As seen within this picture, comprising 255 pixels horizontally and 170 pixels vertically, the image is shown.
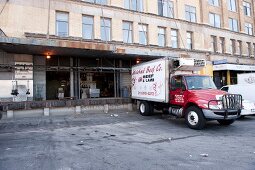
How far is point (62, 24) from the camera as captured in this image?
19781 mm

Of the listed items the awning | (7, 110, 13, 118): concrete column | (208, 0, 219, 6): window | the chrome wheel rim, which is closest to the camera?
the chrome wheel rim

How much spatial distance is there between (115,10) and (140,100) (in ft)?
36.8

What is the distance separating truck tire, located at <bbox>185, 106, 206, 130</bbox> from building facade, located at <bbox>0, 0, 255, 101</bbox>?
8392 mm

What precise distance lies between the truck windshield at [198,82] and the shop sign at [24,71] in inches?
492

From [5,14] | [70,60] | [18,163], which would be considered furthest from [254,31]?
[18,163]

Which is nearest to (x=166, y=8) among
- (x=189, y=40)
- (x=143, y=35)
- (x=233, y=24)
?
(x=189, y=40)

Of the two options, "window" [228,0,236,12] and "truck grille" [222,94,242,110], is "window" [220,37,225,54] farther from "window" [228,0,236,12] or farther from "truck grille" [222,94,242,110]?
"truck grille" [222,94,242,110]

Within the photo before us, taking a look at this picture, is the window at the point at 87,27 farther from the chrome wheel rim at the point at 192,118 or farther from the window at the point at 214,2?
the window at the point at 214,2

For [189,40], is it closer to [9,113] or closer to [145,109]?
[145,109]

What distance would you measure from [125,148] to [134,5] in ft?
65.8

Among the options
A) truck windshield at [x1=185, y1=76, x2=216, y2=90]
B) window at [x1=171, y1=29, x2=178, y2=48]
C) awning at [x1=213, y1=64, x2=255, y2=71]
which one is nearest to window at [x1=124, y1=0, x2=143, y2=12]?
window at [x1=171, y1=29, x2=178, y2=48]

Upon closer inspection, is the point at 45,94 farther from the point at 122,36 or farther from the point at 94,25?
the point at 122,36

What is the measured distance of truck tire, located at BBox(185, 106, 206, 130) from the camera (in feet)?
32.3

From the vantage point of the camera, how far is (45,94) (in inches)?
742
